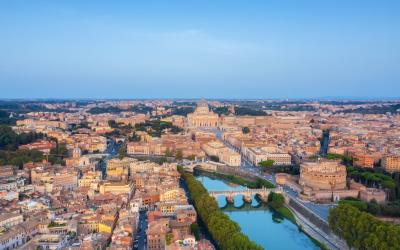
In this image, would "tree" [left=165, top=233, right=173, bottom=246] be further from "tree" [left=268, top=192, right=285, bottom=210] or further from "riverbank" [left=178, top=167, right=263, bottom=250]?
"tree" [left=268, top=192, right=285, bottom=210]

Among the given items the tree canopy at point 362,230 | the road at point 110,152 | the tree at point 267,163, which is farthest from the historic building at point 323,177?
the road at point 110,152

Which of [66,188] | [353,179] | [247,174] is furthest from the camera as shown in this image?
[247,174]

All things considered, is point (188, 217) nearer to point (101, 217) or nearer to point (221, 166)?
point (101, 217)

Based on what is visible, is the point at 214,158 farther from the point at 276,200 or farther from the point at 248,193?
the point at 276,200

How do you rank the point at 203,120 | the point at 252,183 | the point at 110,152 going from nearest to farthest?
the point at 252,183 < the point at 110,152 < the point at 203,120

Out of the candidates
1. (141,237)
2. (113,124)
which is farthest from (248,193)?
(113,124)

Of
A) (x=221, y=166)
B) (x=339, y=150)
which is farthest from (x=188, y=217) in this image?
(x=339, y=150)

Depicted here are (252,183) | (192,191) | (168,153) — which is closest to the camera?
(192,191)
